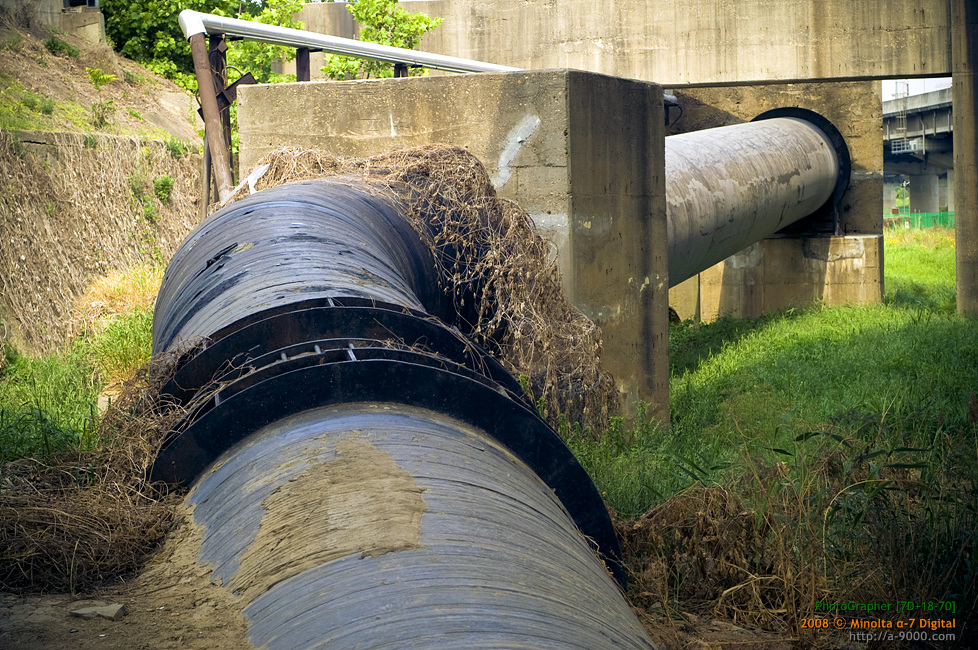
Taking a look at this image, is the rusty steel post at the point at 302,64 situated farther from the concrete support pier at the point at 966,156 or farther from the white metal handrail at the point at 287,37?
the concrete support pier at the point at 966,156

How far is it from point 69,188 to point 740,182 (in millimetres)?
6658

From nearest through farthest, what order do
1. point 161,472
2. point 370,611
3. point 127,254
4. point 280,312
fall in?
1. point 370,611
2. point 161,472
3. point 280,312
4. point 127,254

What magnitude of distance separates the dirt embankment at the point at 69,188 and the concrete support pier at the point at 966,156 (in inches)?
387

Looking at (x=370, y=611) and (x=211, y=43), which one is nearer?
(x=370, y=611)

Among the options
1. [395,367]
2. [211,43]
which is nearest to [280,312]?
[395,367]

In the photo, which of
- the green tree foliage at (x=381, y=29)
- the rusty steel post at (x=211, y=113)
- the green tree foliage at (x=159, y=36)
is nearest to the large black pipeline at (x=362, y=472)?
the rusty steel post at (x=211, y=113)

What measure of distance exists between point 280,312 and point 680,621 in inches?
68.8

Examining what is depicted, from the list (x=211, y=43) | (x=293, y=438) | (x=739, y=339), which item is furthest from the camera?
(x=739, y=339)

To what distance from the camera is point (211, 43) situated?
680 cm

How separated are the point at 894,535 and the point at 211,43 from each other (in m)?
5.87

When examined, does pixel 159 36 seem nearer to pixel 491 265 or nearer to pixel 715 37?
pixel 715 37

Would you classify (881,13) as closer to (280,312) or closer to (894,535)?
(894,535)

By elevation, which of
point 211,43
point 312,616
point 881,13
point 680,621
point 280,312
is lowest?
point 680,621

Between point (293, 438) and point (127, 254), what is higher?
point (127, 254)
